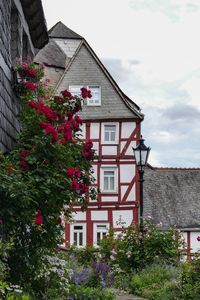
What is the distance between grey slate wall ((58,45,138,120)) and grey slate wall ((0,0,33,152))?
2076 cm

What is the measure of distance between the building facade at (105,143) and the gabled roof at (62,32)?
131 inches

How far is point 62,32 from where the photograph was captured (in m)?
36.9

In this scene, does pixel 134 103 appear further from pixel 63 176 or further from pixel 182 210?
pixel 63 176

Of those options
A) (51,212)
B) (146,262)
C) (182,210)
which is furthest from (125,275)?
(182,210)

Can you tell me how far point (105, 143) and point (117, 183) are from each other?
6.33 feet

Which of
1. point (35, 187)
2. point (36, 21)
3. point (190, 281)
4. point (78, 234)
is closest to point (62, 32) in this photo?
point (78, 234)

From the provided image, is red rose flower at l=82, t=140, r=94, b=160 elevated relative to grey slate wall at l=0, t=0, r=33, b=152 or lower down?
lower down

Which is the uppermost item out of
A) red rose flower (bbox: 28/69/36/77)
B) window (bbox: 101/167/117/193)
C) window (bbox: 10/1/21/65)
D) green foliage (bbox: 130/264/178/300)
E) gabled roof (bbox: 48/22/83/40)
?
gabled roof (bbox: 48/22/83/40)

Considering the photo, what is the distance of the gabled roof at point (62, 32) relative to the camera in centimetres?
3662

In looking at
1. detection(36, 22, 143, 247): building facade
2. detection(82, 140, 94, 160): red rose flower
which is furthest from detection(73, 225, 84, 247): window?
detection(82, 140, 94, 160): red rose flower

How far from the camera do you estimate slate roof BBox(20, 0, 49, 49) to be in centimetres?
1222

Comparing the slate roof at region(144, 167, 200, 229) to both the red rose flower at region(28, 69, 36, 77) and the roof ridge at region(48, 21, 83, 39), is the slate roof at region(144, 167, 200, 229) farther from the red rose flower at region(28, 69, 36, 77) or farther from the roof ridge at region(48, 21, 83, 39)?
the red rose flower at region(28, 69, 36, 77)

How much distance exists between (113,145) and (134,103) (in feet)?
9.88

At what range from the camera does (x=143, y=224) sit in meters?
16.9
